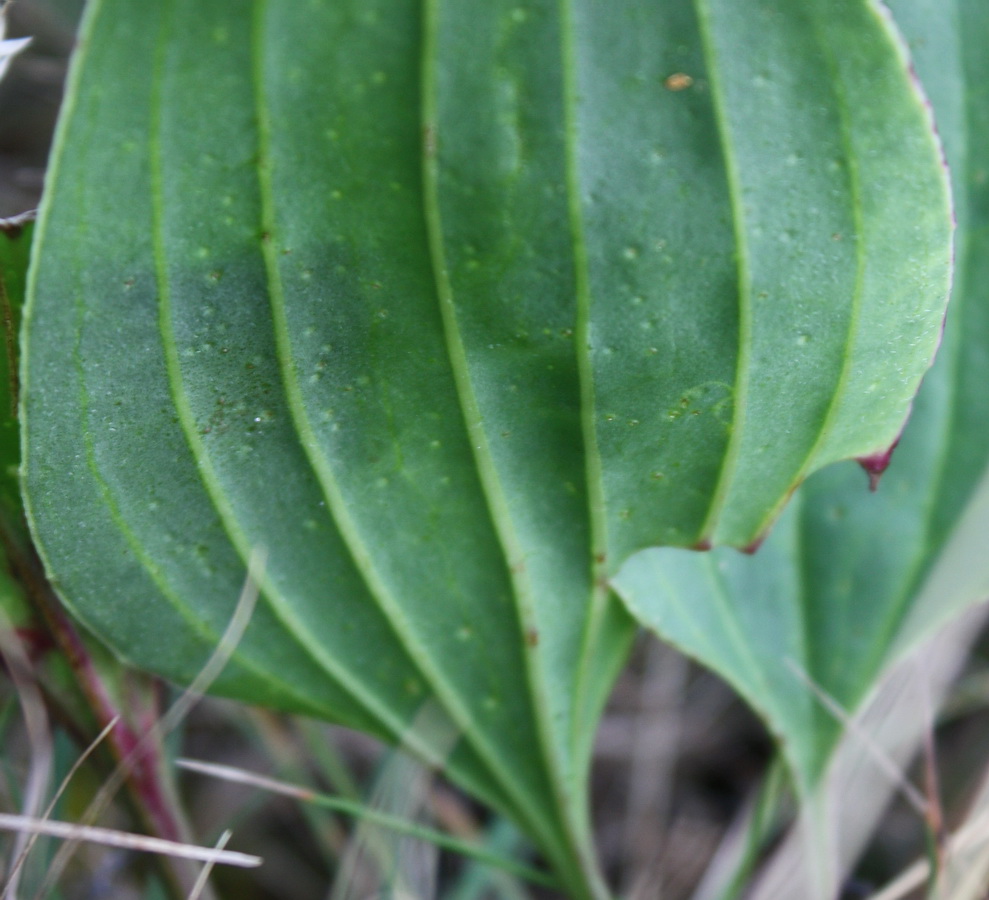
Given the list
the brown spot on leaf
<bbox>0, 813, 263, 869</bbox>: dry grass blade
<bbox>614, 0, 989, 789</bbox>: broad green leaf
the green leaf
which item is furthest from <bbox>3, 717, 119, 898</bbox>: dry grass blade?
the brown spot on leaf

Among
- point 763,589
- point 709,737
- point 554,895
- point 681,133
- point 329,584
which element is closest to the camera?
point 681,133

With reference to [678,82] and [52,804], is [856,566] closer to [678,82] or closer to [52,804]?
[678,82]

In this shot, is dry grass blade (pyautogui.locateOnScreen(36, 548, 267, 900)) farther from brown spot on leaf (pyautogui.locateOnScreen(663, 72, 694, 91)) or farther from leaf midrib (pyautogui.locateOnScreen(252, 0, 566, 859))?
brown spot on leaf (pyautogui.locateOnScreen(663, 72, 694, 91))

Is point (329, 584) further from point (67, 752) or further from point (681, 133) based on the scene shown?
point (681, 133)

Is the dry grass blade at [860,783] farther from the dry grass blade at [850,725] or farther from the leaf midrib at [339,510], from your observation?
the leaf midrib at [339,510]

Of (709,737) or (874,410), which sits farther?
(709,737)

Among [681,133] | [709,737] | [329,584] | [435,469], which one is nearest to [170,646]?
[329,584]
